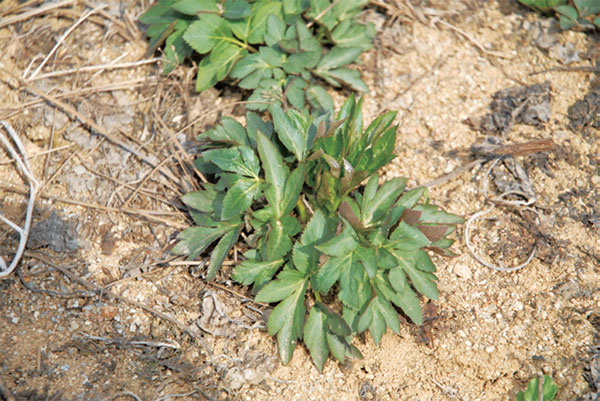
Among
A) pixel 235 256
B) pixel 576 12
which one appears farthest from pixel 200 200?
pixel 576 12

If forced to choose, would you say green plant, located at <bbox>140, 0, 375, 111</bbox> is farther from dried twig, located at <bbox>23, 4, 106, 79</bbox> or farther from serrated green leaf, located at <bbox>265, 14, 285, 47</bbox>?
dried twig, located at <bbox>23, 4, 106, 79</bbox>

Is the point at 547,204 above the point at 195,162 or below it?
below

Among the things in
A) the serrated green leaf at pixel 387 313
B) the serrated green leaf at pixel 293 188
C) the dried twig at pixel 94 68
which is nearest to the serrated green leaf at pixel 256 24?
the dried twig at pixel 94 68

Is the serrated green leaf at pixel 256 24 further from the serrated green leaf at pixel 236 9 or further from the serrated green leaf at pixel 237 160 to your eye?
the serrated green leaf at pixel 237 160

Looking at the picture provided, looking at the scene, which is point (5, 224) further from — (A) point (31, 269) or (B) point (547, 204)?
(B) point (547, 204)

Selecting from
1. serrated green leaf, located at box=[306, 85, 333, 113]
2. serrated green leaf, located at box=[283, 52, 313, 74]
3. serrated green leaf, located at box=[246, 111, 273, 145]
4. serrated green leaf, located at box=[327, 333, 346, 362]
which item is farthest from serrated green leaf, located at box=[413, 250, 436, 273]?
serrated green leaf, located at box=[283, 52, 313, 74]

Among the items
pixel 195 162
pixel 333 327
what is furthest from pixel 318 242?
pixel 195 162
